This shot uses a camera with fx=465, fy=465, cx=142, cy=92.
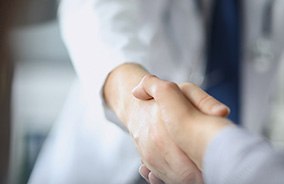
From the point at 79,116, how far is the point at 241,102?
0.22 metres

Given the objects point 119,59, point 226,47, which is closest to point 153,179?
point 119,59

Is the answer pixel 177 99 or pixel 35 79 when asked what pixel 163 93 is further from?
pixel 35 79

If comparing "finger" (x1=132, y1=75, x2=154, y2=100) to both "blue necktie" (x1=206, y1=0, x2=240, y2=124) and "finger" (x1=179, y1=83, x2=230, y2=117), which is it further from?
"blue necktie" (x1=206, y1=0, x2=240, y2=124)

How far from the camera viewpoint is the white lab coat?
21.2 inches

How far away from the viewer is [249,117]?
2.07ft

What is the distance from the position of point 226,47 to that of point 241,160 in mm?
335

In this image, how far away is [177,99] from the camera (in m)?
0.41

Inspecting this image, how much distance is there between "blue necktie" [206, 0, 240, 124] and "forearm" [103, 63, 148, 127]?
0.49 ft

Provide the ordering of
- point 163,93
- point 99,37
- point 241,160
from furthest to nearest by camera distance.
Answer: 1. point 99,37
2. point 163,93
3. point 241,160

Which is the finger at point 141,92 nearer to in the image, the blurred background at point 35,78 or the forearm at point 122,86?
the forearm at point 122,86

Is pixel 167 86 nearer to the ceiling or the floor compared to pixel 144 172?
nearer to the ceiling

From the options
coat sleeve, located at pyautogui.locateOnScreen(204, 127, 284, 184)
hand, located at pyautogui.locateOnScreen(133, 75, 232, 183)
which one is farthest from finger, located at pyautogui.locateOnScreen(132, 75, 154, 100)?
coat sleeve, located at pyautogui.locateOnScreen(204, 127, 284, 184)

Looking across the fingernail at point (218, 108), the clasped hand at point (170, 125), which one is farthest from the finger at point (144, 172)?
the fingernail at point (218, 108)

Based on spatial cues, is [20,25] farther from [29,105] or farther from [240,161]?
[240,161]
